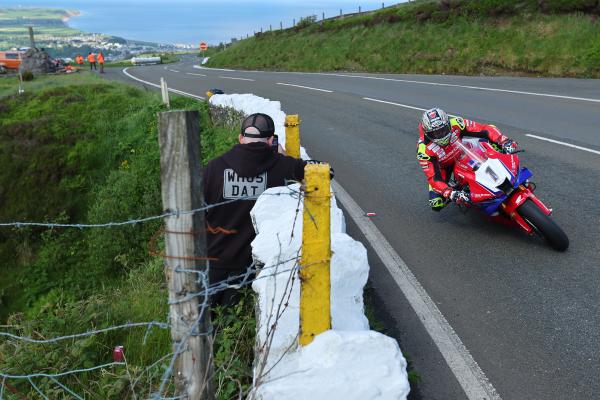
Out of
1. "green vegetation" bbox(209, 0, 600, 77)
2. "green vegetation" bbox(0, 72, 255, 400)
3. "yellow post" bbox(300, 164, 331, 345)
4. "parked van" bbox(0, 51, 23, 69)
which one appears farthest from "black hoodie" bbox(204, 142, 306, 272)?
"parked van" bbox(0, 51, 23, 69)

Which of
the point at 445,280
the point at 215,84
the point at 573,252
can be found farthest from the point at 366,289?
the point at 215,84

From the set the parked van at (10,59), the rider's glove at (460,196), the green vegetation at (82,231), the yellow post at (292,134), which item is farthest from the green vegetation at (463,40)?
the parked van at (10,59)

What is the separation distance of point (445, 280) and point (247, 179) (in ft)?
6.85

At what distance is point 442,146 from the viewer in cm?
632

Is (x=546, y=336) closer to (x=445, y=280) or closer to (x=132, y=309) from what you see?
(x=445, y=280)

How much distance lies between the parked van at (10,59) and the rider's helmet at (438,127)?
146 ft

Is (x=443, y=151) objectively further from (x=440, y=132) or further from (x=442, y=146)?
(x=440, y=132)

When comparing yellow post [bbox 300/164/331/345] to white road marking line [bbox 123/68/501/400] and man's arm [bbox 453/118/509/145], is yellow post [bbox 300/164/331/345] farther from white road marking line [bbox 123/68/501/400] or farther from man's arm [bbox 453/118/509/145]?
man's arm [bbox 453/118/509/145]

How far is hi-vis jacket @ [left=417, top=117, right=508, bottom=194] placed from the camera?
629 cm

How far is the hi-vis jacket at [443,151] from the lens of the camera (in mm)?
6293

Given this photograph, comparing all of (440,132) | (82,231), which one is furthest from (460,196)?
(82,231)

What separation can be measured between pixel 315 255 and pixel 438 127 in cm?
395

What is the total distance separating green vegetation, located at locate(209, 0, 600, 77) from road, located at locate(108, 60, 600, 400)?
287 inches

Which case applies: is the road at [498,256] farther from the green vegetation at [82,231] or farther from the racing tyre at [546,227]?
the green vegetation at [82,231]
